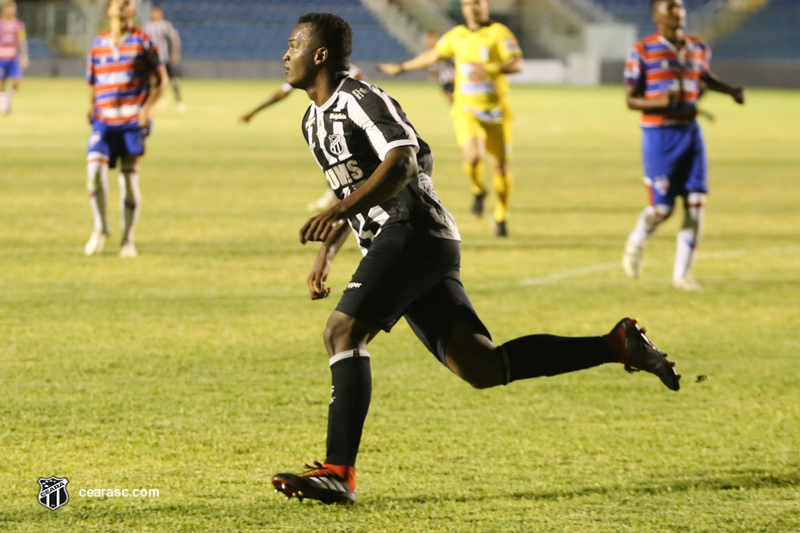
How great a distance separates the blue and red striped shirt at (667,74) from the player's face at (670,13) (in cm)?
15

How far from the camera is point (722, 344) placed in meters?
7.80

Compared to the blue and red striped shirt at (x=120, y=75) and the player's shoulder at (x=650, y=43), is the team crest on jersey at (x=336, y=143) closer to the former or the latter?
the player's shoulder at (x=650, y=43)

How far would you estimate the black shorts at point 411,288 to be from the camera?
454 cm

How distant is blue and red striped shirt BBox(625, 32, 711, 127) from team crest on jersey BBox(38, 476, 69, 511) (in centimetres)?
607

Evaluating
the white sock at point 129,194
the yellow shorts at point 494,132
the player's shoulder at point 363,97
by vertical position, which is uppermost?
the player's shoulder at point 363,97

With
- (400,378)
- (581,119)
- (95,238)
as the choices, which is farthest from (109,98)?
(581,119)

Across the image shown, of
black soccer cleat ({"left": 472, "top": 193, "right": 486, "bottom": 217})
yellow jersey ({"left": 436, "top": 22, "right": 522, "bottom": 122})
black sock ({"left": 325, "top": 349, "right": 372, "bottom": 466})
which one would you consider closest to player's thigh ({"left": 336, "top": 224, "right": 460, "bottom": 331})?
black sock ({"left": 325, "top": 349, "right": 372, "bottom": 466})

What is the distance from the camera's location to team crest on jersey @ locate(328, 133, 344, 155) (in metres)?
4.64

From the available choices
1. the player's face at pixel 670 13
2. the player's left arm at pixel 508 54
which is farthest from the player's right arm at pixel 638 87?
the player's left arm at pixel 508 54

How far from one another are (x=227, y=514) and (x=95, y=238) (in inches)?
277

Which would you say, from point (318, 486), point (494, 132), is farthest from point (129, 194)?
point (318, 486)

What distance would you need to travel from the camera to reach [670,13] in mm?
9344

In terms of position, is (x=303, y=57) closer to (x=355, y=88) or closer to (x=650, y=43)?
(x=355, y=88)

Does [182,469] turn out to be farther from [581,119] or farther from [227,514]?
[581,119]
